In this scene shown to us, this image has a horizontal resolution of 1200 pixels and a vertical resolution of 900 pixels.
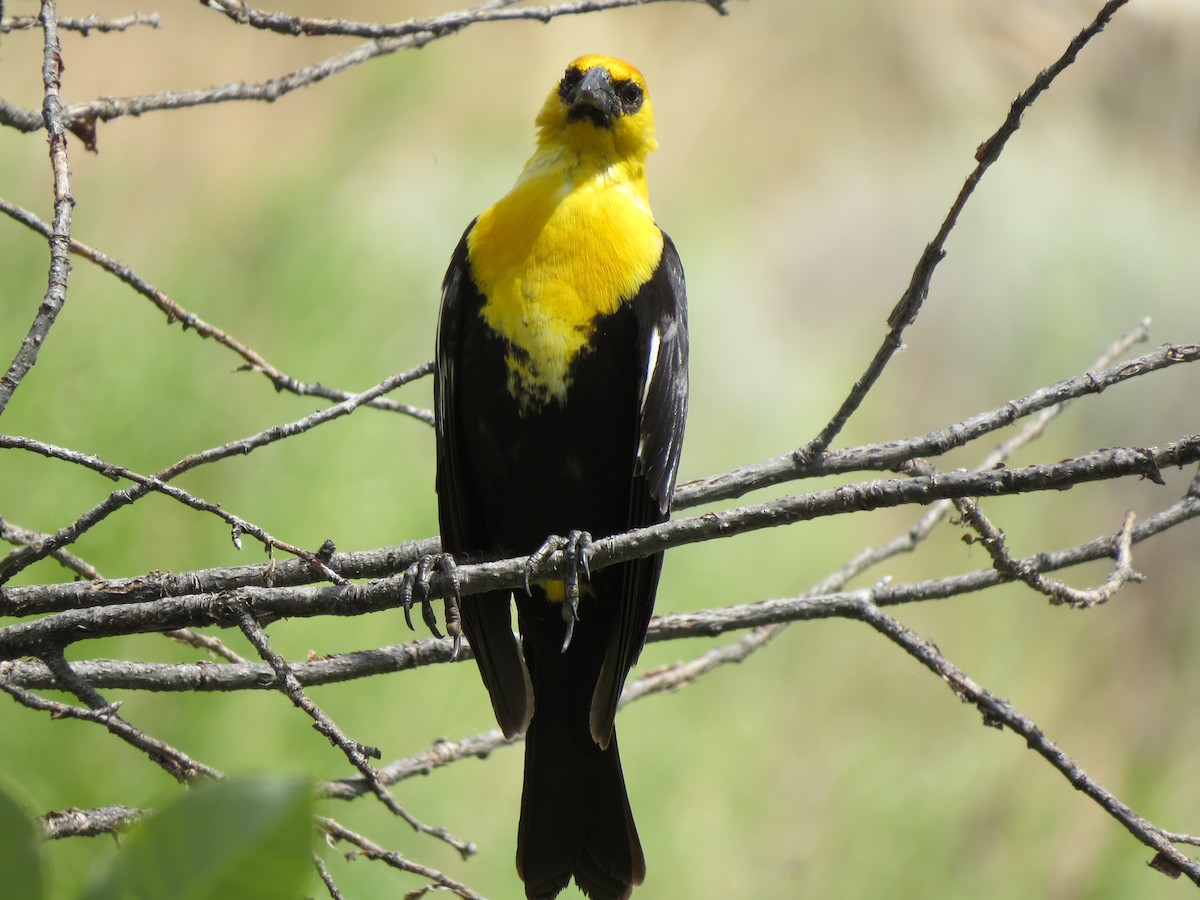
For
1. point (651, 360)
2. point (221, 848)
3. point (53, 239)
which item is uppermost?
point (651, 360)

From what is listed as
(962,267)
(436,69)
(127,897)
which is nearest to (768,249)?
(962,267)

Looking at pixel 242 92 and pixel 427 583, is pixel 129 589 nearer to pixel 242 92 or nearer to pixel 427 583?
pixel 427 583

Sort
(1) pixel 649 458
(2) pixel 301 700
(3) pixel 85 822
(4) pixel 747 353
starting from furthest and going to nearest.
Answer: (4) pixel 747 353 → (1) pixel 649 458 → (3) pixel 85 822 → (2) pixel 301 700

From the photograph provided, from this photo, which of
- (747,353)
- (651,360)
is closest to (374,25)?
(651,360)

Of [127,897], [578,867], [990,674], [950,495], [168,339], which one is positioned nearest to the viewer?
[127,897]

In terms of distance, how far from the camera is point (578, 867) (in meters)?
1.58

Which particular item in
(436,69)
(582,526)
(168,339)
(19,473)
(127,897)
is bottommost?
(127,897)

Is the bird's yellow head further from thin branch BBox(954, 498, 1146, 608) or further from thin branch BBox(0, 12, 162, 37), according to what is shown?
thin branch BBox(954, 498, 1146, 608)

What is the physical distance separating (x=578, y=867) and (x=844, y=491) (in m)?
Result: 0.94

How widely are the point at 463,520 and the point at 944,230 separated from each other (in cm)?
86

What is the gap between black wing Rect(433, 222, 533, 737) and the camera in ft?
5.05

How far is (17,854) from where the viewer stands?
0.33m

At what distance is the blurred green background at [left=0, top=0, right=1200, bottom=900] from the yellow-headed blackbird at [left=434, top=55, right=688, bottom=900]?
3.55 ft

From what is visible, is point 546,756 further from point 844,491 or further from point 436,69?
point 436,69
